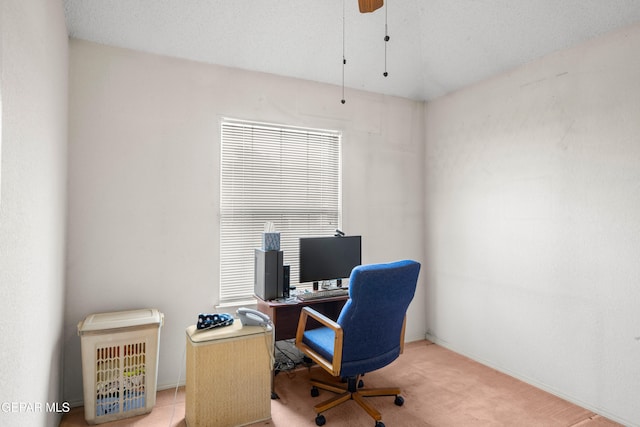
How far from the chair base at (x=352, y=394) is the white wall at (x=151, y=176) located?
1.18 meters

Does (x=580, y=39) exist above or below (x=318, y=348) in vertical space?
above

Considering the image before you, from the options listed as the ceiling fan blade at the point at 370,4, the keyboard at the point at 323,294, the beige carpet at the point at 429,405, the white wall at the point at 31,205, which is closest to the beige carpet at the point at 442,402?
the beige carpet at the point at 429,405

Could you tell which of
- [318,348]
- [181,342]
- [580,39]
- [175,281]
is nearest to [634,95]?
[580,39]

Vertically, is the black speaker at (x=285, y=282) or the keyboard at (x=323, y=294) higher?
the black speaker at (x=285, y=282)

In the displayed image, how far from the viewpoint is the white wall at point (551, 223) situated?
2.42 m

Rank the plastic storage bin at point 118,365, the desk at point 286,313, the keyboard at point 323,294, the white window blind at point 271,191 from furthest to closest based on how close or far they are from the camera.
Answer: the white window blind at point 271,191 < the keyboard at point 323,294 < the desk at point 286,313 < the plastic storage bin at point 118,365

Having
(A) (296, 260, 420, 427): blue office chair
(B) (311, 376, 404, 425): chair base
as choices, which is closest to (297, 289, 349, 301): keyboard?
(A) (296, 260, 420, 427): blue office chair

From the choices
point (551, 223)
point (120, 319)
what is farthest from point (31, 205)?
point (551, 223)

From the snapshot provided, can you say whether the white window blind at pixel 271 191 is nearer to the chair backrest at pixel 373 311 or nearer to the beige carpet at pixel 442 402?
the beige carpet at pixel 442 402

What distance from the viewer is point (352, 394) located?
8.34 ft

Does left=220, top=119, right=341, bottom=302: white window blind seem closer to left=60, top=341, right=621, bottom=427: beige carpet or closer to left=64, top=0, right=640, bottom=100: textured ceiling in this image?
left=64, top=0, right=640, bottom=100: textured ceiling

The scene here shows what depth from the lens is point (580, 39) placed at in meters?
2.63

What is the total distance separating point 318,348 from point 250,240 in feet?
4.00

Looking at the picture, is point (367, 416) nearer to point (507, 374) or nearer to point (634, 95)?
point (507, 374)
